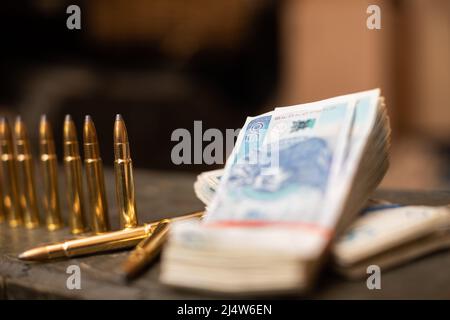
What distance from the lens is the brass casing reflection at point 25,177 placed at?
1.16m

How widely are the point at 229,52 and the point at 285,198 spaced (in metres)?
2.70

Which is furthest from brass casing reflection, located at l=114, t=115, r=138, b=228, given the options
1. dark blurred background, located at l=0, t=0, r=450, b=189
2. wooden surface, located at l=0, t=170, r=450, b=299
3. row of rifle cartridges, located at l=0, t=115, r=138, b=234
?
dark blurred background, located at l=0, t=0, r=450, b=189

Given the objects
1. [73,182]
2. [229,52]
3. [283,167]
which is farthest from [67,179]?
[229,52]

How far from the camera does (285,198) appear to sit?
0.78 m

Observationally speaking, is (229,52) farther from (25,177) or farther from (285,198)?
(285,198)

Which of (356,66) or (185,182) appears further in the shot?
(356,66)

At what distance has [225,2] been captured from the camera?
3381mm

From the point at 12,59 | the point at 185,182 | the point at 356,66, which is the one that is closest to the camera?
the point at 185,182

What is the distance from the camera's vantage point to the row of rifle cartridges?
101cm

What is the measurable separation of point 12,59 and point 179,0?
960 mm

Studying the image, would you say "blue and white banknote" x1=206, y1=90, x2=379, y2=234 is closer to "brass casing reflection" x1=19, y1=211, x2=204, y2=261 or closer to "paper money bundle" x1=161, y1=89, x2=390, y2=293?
"paper money bundle" x1=161, y1=89, x2=390, y2=293

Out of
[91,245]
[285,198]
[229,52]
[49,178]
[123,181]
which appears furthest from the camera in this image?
[229,52]
